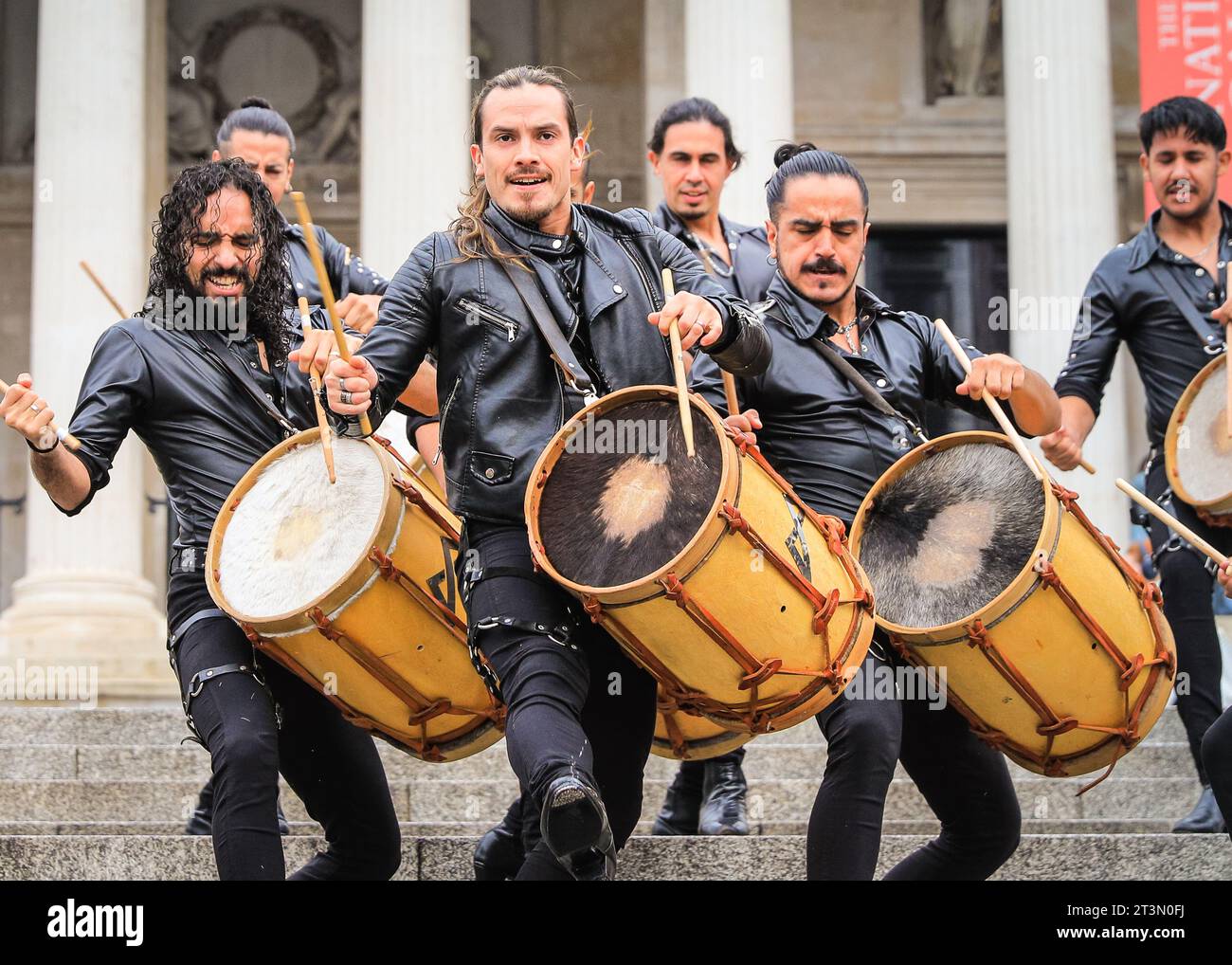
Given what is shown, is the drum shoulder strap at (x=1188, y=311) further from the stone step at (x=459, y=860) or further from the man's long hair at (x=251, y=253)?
the man's long hair at (x=251, y=253)

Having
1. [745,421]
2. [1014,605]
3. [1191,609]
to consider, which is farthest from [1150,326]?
[745,421]

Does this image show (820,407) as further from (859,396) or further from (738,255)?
(738,255)

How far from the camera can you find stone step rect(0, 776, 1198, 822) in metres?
7.61

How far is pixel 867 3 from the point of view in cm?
1973

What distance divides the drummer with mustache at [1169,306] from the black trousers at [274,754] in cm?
292

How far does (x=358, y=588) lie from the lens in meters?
4.96

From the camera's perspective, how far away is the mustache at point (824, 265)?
5.62 metres

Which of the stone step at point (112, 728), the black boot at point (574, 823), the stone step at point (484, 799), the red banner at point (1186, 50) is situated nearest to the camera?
the black boot at point (574, 823)

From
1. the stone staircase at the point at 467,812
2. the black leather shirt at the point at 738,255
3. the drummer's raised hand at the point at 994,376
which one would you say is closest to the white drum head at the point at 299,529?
the stone staircase at the point at 467,812

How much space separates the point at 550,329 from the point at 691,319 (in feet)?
1.32

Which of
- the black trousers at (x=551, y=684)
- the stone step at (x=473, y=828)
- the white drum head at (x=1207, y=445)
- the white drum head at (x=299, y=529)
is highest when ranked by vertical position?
the white drum head at (x=1207, y=445)

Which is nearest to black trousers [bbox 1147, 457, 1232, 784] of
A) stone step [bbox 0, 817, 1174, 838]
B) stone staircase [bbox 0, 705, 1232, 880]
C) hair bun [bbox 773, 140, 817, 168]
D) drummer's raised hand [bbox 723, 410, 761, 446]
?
stone staircase [bbox 0, 705, 1232, 880]

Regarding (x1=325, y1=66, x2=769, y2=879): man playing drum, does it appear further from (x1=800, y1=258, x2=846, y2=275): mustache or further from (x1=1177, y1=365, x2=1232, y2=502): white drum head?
(x1=1177, y1=365, x2=1232, y2=502): white drum head

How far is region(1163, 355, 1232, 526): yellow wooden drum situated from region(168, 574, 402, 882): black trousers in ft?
9.40
